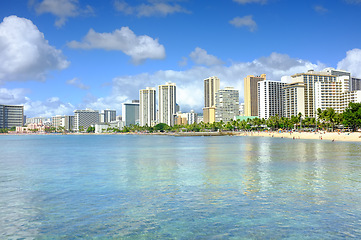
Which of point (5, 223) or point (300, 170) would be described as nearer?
point (5, 223)

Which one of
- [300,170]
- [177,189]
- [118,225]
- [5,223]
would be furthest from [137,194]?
[300,170]

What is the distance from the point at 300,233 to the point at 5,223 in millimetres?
14788

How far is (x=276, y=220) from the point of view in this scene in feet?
53.2

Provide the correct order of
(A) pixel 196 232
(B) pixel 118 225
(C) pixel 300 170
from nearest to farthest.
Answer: (A) pixel 196 232, (B) pixel 118 225, (C) pixel 300 170

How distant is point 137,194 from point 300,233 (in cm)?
1224

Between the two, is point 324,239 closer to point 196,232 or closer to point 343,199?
point 196,232

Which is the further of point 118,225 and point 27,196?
point 27,196

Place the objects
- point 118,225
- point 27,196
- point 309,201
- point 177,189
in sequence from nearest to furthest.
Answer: point 118,225, point 309,201, point 27,196, point 177,189

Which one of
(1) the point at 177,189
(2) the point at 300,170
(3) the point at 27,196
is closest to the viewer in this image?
(3) the point at 27,196

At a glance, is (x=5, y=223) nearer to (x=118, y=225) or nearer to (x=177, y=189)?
(x=118, y=225)

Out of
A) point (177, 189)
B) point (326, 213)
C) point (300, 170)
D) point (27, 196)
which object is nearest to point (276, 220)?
point (326, 213)

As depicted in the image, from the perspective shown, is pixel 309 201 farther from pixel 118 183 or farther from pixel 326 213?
pixel 118 183

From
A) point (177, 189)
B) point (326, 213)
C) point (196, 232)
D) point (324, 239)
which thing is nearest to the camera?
point (324, 239)

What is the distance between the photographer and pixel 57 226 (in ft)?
51.5
